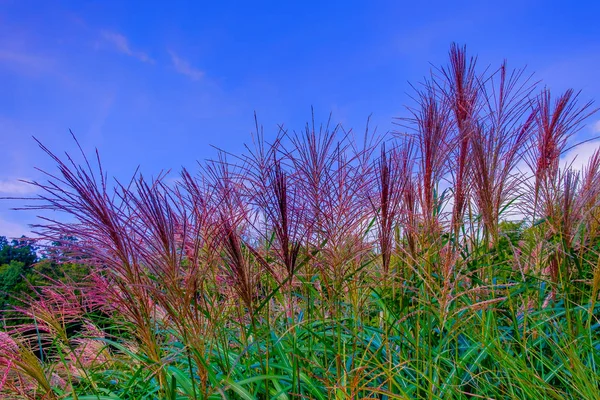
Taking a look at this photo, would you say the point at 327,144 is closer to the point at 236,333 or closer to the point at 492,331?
the point at 492,331

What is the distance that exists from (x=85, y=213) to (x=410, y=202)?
1796 mm

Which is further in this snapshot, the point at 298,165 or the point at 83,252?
the point at 298,165

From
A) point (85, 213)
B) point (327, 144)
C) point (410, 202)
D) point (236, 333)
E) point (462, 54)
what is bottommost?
point (236, 333)

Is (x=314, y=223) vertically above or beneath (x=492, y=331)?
above

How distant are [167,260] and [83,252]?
1.56 ft

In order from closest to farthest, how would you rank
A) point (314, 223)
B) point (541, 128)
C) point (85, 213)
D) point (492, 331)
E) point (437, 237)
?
point (85, 213) < point (314, 223) < point (492, 331) < point (437, 237) < point (541, 128)

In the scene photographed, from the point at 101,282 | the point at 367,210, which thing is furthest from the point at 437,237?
the point at 101,282

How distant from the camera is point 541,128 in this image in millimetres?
3752

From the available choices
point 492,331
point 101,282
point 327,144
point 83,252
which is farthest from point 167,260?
point 492,331

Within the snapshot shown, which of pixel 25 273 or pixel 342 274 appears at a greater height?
pixel 25 273

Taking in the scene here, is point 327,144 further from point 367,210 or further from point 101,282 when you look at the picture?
point 101,282

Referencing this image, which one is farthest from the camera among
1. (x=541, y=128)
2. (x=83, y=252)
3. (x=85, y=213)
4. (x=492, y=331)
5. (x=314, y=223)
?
(x=541, y=128)

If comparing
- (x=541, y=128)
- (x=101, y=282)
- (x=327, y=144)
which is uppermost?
(x=541, y=128)

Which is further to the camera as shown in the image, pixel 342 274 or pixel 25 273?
pixel 25 273
